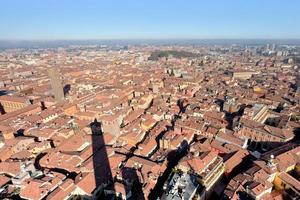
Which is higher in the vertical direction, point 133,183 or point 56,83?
point 56,83

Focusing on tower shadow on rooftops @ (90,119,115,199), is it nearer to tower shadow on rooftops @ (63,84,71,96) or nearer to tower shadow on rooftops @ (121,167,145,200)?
tower shadow on rooftops @ (121,167,145,200)

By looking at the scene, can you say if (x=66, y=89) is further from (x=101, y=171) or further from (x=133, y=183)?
(x=133, y=183)

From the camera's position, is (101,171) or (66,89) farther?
(66,89)

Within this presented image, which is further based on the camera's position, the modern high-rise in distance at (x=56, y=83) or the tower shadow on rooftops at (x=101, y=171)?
the modern high-rise in distance at (x=56, y=83)

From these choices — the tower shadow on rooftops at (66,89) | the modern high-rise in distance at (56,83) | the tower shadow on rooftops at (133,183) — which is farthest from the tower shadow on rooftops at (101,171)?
the tower shadow on rooftops at (66,89)

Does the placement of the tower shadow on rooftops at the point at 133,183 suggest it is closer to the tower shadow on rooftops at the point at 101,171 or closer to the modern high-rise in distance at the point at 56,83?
the tower shadow on rooftops at the point at 101,171

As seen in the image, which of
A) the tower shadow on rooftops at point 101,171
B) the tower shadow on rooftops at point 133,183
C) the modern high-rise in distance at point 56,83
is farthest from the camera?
the modern high-rise in distance at point 56,83

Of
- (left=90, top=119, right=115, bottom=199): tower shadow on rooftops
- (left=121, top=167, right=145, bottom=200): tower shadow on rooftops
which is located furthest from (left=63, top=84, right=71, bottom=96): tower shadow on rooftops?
(left=121, top=167, right=145, bottom=200): tower shadow on rooftops

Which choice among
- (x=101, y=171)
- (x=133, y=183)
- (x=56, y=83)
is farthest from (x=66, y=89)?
(x=133, y=183)
